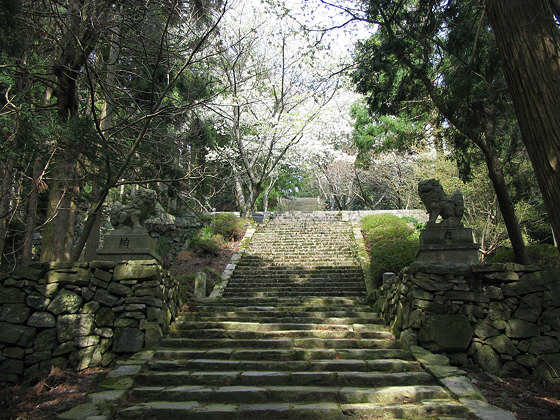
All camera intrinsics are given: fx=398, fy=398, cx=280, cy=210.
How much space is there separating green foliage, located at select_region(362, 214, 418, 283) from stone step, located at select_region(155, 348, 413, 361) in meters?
3.81

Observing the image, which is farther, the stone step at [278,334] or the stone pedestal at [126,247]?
the stone pedestal at [126,247]

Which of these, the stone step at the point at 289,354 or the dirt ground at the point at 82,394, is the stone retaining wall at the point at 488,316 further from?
the stone step at the point at 289,354

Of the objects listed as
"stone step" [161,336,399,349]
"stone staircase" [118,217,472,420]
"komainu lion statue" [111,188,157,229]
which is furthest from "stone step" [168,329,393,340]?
"komainu lion statue" [111,188,157,229]

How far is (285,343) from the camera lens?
18.5 ft

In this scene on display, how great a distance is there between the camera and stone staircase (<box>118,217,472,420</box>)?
4.00 meters

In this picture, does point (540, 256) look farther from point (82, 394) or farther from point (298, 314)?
point (82, 394)

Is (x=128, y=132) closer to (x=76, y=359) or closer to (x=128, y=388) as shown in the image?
(x=76, y=359)

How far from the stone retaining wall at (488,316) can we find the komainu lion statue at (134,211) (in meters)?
4.35

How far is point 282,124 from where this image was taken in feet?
51.0

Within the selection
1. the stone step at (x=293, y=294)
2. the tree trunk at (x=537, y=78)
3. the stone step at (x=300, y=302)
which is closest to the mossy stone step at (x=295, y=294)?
the stone step at (x=293, y=294)

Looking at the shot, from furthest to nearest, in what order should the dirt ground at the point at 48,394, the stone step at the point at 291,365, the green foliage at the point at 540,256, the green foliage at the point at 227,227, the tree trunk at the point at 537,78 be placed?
the green foliage at the point at 227,227 → the green foliage at the point at 540,256 → the stone step at the point at 291,365 → the dirt ground at the point at 48,394 → the tree trunk at the point at 537,78

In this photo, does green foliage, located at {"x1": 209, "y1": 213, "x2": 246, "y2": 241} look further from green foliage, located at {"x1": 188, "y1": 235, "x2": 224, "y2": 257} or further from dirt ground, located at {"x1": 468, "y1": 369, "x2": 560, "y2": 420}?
dirt ground, located at {"x1": 468, "y1": 369, "x2": 560, "y2": 420}

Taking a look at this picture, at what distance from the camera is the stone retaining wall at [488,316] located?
16.4 feet

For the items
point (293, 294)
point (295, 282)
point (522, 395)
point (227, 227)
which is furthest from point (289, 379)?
point (227, 227)
